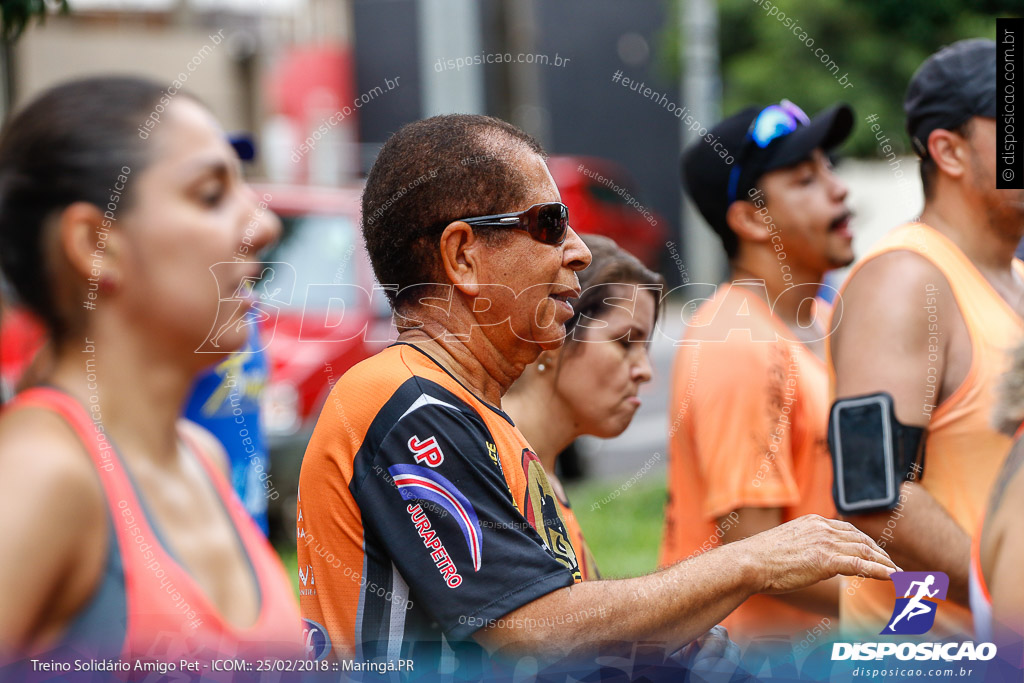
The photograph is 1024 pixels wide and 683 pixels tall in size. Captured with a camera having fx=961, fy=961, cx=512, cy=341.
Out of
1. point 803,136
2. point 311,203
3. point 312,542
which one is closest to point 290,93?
point 311,203

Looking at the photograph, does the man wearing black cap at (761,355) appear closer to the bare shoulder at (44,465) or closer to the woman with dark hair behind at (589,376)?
the woman with dark hair behind at (589,376)

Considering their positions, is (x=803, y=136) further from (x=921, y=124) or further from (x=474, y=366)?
(x=474, y=366)

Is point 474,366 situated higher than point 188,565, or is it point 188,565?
point 474,366

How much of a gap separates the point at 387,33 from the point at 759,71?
10.3m

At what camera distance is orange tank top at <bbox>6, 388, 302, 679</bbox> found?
1.20 meters

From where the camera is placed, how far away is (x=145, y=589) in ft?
4.00

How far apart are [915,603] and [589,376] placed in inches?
33.2

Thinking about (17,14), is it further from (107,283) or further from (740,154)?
(740,154)

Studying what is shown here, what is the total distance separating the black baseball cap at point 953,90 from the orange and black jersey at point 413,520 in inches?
63.9

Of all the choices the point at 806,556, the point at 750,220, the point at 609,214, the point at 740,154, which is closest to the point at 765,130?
the point at 740,154

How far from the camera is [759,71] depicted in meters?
7.83

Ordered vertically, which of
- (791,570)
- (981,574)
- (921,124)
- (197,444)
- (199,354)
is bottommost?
(981,574)

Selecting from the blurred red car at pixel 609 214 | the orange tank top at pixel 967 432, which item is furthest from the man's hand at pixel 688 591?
the blurred red car at pixel 609 214

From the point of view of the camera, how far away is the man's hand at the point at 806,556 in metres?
1.46
